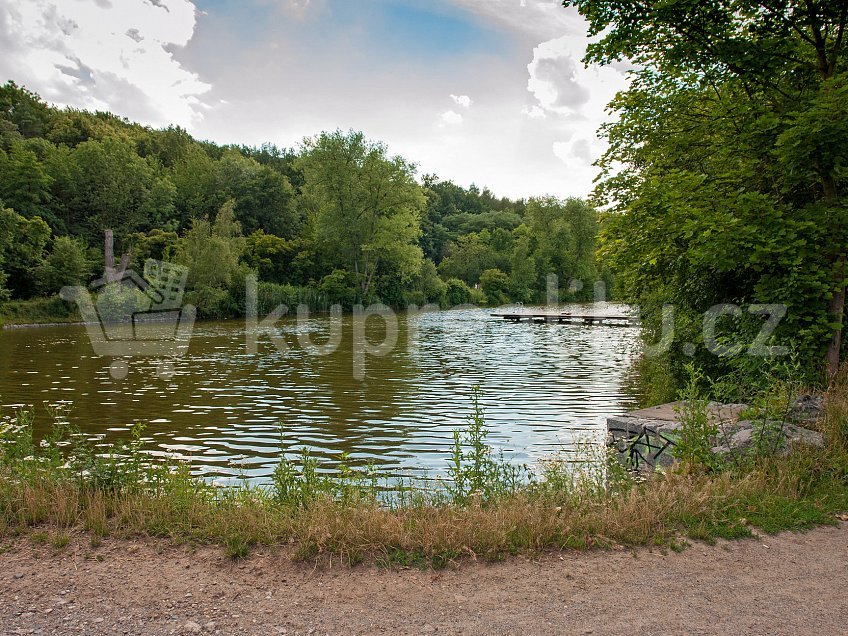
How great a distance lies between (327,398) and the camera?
1387cm

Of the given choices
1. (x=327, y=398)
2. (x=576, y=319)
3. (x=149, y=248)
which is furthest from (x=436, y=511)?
(x=149, y=248)

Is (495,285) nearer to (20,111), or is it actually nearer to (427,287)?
(427,287)

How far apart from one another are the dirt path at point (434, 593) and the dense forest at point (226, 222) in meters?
28.3

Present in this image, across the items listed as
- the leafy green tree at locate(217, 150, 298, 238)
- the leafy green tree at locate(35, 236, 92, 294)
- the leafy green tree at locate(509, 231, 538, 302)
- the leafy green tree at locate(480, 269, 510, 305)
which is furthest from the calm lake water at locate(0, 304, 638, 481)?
the leafy green tree at locate(509, 231, 538, 302)

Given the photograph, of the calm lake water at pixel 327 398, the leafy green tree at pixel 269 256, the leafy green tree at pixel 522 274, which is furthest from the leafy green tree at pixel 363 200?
the calm lake water at pixel 327 398

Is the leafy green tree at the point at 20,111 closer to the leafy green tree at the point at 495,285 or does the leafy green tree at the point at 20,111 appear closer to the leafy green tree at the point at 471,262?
the leafy green tree at the point at 471,262

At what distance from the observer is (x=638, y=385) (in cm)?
1548

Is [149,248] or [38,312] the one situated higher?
[149,248]

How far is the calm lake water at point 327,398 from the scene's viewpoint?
31.7 feet

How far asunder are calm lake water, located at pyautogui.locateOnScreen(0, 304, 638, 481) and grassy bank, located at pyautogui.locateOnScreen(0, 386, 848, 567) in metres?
1.95

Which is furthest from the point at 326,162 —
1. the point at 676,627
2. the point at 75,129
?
the point at 676,627

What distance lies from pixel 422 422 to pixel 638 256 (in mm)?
5125

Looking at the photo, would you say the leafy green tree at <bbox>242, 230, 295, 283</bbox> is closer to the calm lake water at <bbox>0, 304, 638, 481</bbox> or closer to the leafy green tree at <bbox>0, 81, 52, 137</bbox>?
the calm lake water at <bbox>0, 304, 638, 481</bbox>

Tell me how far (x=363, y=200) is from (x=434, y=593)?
52.6 meters
